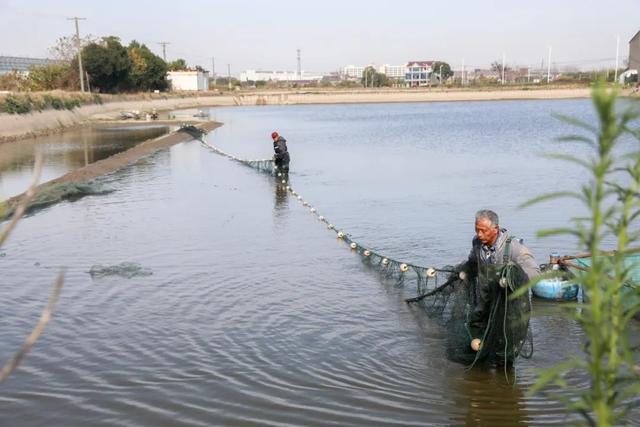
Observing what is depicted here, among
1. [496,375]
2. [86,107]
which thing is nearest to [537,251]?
[496,375]

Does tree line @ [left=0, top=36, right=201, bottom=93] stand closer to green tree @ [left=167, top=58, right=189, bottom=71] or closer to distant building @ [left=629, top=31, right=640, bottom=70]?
green tree @ [left=167, top=58, right=189, bottom=71]

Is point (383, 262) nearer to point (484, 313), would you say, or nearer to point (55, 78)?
point (484, 313)

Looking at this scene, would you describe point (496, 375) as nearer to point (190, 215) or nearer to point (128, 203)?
point (190, 215)

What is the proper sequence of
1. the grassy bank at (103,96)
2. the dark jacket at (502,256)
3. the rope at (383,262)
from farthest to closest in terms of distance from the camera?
the grassy bank at (103,96) < the rope at (383,262) < the dark jacket at (502,256)

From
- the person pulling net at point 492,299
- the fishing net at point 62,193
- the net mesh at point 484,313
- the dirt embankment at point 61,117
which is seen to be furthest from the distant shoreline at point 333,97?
the person pulling net at point 492,299

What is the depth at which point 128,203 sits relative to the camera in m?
17.0

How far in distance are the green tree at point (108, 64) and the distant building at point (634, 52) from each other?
75.2 m

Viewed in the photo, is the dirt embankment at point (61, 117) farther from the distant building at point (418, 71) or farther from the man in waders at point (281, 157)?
the distant building at point (418, 71)

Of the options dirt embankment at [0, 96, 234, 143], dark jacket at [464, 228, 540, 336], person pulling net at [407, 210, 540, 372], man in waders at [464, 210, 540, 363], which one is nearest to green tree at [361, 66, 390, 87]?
dirt embankment at [0, 96, 234, 143]

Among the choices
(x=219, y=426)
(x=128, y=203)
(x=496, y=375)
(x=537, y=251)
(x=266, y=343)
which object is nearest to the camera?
(x=219, y=426)

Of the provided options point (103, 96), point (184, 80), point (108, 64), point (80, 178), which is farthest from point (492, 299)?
point (184, 80)

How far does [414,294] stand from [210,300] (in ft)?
9.19

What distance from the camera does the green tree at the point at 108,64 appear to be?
7119 cm

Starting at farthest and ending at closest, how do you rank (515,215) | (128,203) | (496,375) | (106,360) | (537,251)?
1. (128,203)
2. (515,215)
3. (537,251)
4. (106,360)
5. (496,375)
